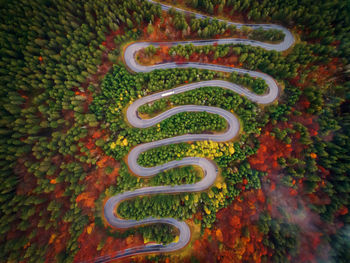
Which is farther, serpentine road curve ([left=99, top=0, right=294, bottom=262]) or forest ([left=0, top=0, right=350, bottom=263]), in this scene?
serpentine road curve ([left=99, top=0, right=294, bottom=262])

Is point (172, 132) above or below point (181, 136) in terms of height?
above

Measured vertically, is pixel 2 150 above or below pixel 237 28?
below

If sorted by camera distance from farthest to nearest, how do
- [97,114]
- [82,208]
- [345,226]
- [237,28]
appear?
[237,28] → [97,114] → [82,208] → [345,226]

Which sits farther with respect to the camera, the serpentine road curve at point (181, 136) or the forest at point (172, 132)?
the serpentine road curve at point (181, 136)

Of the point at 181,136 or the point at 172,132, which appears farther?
the point at 181,136

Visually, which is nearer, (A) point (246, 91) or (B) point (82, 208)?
(B) point (82, 208)

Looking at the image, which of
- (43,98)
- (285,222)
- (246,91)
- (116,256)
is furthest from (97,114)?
(285,222)

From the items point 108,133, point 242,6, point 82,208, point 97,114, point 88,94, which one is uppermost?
point 242,6

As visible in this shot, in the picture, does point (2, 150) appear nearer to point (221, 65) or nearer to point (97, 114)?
point (97, 114)
